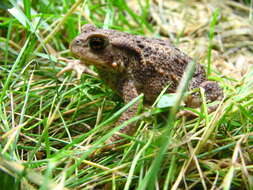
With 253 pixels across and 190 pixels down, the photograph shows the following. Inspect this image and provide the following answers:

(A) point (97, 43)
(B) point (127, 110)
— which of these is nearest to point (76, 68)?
(A) point (97, 43)

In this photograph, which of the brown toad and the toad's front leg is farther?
the brown toad

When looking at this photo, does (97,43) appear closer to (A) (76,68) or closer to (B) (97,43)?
(B) (97,43)

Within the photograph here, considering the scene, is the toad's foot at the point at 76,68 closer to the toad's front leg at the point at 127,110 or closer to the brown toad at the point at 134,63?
the brown toad at the point at 134,63

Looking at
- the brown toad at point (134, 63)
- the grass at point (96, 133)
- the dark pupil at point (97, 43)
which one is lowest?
the grass at point (96, 133)

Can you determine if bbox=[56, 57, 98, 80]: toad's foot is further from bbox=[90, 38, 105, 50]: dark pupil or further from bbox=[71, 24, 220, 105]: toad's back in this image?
bbox=[90, 38, 105, 50]: dark pupil

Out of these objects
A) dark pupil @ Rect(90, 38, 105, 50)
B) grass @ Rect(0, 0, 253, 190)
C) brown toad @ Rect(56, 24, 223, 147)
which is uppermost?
dark pupil @ Rect(90, 38, 105, 50)

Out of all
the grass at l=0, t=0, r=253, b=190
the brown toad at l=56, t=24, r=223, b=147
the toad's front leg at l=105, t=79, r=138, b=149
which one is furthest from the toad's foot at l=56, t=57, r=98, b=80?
the toad's front leg at l=105, t=79, r=138, b=149

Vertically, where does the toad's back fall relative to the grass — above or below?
above

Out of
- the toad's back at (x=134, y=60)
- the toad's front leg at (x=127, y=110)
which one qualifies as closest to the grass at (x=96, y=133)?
the toad's front leg at (x=127, y=110)
